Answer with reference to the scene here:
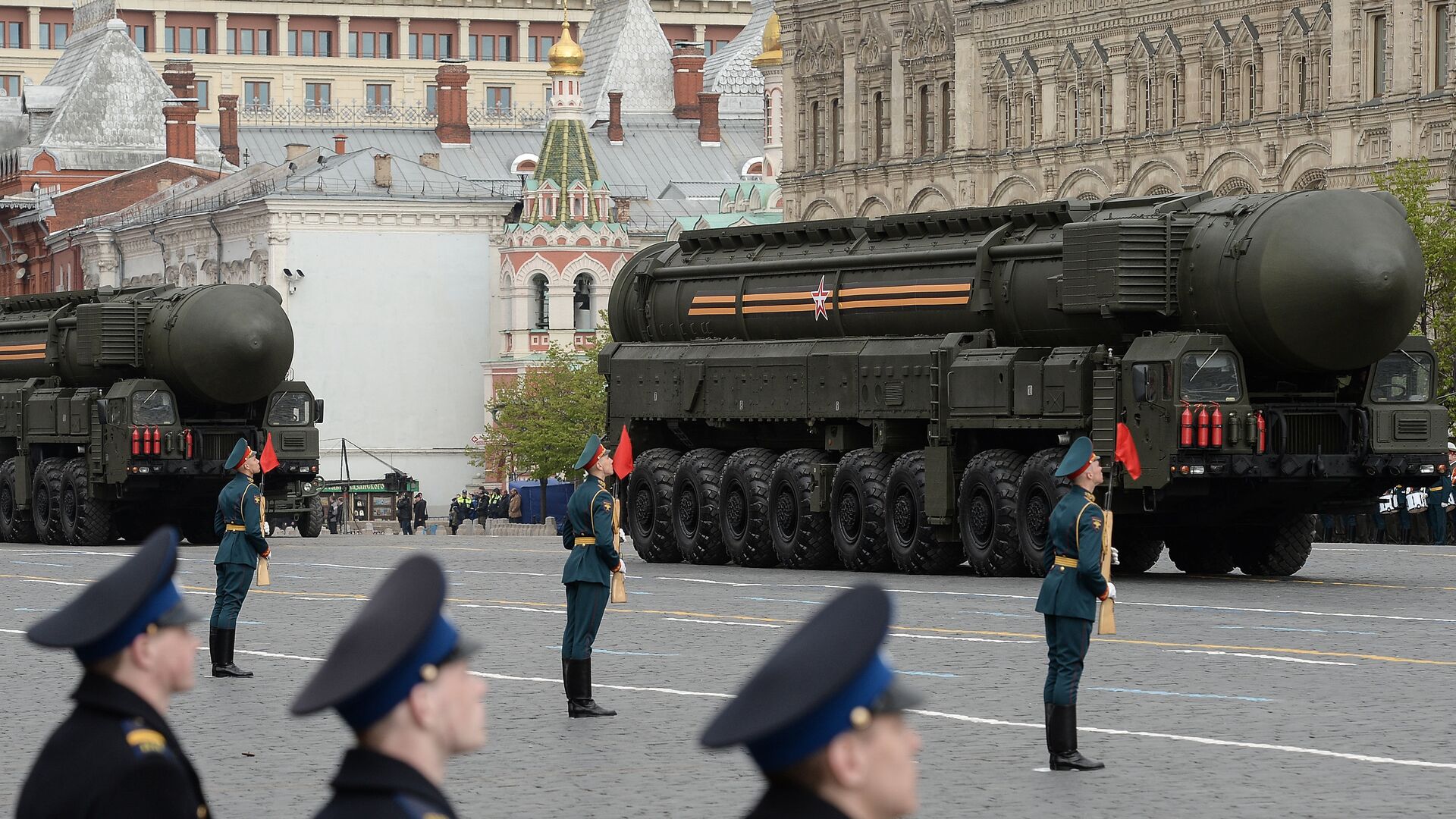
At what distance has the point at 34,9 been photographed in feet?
465

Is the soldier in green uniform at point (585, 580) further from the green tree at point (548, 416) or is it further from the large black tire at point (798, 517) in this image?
the green tree at point (548, 416)

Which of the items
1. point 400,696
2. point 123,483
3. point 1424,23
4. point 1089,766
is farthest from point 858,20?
point 400,696

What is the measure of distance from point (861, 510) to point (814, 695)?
91.3 ft

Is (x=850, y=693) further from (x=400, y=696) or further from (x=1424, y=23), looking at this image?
(x=1424, y=23)

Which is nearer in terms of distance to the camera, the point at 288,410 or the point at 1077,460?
the point at 1077,460

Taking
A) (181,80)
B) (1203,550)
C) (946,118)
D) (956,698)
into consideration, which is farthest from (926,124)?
(956,698)

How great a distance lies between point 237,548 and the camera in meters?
20.0

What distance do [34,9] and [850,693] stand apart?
142m

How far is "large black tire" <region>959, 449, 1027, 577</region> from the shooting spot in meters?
29.9

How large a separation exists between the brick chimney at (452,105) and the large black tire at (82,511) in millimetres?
59510

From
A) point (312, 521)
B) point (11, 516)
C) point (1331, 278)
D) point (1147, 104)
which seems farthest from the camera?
point (1147, 104)

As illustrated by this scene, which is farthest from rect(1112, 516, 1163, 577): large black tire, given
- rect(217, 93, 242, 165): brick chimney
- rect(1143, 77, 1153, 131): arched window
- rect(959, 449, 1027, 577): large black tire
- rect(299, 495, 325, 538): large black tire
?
rect(217, 93, 242, 165): brick chimney

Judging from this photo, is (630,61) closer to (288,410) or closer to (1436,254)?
(1436,254)

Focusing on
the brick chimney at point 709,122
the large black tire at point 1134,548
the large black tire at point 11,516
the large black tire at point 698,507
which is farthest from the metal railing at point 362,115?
the large black tire at point 1134,548
